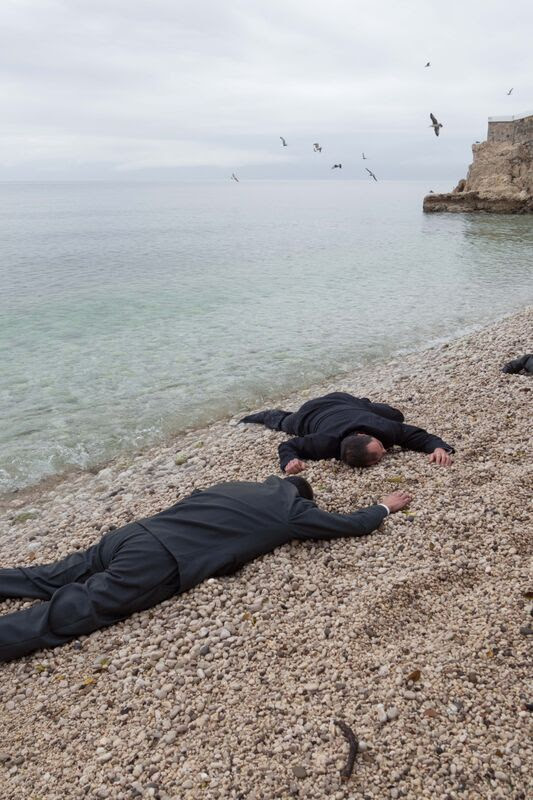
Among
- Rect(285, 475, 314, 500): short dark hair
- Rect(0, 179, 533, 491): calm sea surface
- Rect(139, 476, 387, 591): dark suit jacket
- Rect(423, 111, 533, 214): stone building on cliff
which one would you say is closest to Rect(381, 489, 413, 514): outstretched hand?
Rect(139, 476, 387, 591): dark suit jacket

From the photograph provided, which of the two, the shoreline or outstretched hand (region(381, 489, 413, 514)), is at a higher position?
outstretched hand (region(381, 489, 413, 514))

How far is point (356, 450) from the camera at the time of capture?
736cm

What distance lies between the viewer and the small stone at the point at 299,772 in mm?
3635

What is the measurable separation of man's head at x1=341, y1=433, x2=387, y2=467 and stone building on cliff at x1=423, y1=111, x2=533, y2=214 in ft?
191

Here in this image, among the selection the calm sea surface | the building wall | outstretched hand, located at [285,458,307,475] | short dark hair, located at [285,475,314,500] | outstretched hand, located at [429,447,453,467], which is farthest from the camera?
the building wall

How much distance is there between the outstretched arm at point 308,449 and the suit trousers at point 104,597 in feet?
9.04

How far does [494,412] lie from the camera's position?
884cm

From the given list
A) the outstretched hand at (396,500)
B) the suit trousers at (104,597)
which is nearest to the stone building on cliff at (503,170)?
the outstretched hand at (396,500)

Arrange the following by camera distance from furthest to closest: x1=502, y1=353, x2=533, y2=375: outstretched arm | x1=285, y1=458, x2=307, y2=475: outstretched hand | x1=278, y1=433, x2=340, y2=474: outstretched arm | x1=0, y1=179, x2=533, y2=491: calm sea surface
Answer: x1=0, y1=179, x2=533, y2=491: calm sea surface, x1=502, y1=353, x2=533, y2=375: outstretched arm, x1=278, y1=433, x2=340, y2=474: outstretched arm, x1=285, y1=458, x2=307, y2=475: outstretched hand

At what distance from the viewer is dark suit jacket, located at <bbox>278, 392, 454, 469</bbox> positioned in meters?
7.71

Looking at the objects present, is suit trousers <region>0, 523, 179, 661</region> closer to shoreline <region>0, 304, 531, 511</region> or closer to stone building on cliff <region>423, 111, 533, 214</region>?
shoreline <region>0, 304, 531, 511</region>

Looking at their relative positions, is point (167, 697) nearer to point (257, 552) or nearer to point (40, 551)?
point (257, 552)

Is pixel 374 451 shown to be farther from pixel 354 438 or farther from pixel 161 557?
pixel 161 557

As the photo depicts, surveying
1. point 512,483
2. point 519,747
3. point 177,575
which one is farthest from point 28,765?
point 512,483
